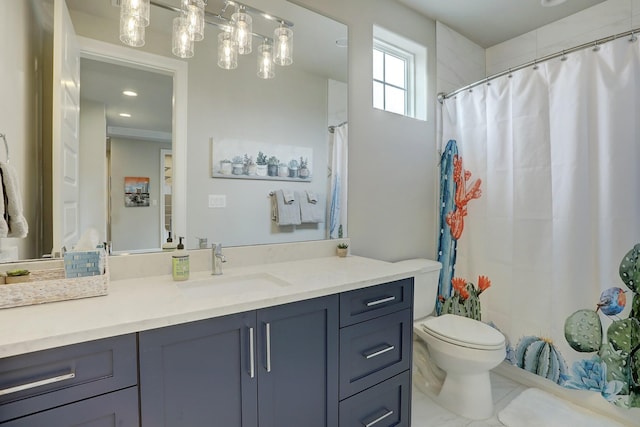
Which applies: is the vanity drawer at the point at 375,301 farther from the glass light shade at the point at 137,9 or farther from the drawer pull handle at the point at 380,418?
the glass light shade at the point at 137,9

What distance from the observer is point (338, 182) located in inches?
77.9

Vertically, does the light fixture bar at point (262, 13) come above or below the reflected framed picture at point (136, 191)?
above

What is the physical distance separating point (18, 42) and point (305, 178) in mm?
1281

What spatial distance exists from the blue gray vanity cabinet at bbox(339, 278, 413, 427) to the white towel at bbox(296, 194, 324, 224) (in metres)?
0.63

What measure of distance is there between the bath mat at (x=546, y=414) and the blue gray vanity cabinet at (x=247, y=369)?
121 centimetres

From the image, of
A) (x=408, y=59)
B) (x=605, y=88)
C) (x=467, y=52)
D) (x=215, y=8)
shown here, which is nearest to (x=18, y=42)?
(x=215, y=8)

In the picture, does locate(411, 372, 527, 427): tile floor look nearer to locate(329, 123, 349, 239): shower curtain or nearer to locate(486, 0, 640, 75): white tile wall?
locate(329, 123, 349, 239): shower curtain

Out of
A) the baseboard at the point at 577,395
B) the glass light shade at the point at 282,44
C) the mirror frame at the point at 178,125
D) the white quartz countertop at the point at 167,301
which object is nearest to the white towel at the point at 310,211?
the white quartz countertop at the point at 167,301

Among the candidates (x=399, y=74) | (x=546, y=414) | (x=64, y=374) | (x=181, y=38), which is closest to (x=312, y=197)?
(x=181, y=38)

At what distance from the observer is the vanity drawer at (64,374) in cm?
75

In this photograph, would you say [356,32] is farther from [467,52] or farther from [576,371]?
[576,371]

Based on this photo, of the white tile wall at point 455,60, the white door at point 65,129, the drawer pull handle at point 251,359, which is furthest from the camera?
the white tile wall at point 455,60

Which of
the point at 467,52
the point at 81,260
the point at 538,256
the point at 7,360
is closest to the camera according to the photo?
the point at 7,360

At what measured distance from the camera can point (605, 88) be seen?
171 centimetres
